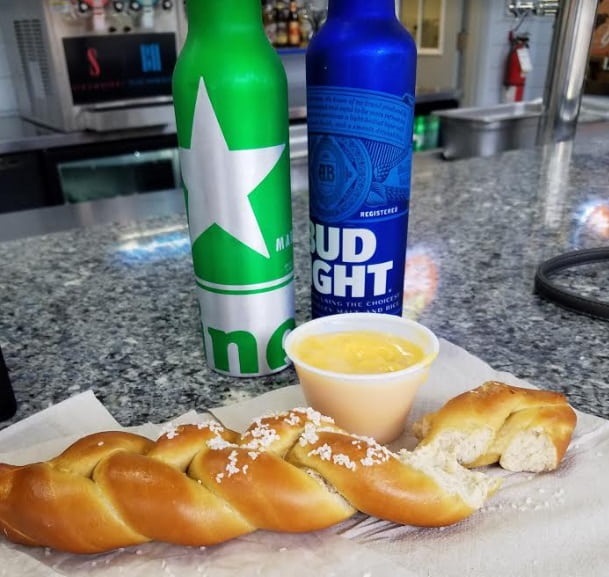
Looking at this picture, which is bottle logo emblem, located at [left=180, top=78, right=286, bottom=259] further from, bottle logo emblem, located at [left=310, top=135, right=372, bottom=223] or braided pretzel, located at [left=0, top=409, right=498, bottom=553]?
braided pretzel, located at [left=0, top=409, right=498, bottom=553]

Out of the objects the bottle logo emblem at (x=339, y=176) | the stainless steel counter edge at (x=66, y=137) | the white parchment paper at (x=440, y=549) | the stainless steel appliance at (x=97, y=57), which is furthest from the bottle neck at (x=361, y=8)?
the stainless steel appliance at (x=97, y=57)

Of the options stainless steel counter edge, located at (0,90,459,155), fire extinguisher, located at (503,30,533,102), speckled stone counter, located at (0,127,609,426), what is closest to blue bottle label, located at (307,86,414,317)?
speckled stone counter, located at (0,127,609,426)

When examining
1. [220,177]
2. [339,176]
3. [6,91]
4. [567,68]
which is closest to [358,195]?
[339,176]

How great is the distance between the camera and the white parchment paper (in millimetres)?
→ 420

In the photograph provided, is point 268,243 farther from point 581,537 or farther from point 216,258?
point 581,537

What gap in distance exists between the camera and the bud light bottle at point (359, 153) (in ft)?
1.75

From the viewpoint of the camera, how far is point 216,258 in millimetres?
587

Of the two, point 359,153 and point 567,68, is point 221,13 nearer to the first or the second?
point 359,153

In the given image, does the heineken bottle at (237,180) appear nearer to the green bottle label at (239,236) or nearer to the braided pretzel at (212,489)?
the green bottle label at (239,236)

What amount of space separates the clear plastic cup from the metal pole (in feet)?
3.91

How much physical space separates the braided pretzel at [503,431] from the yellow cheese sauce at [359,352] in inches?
2.4

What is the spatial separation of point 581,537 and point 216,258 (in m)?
0.40

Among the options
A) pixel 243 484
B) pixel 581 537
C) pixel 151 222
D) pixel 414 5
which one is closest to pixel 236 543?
pixel 243 484

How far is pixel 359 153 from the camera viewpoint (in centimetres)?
57
